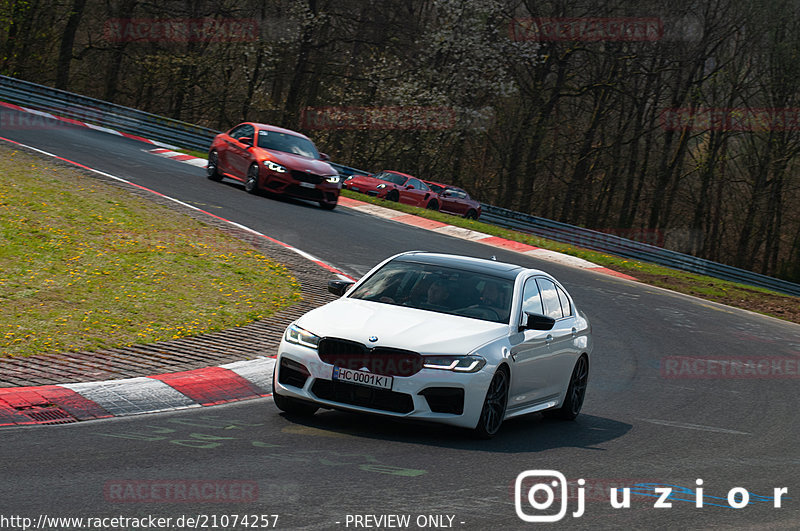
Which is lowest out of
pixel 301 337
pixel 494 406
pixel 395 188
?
pixel 494 406

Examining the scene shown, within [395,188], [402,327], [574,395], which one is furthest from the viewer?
[395,188]

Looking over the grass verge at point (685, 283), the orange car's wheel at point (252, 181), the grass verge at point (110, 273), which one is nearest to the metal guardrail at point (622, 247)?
the grass verge at point (685, 283)

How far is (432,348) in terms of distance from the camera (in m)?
7.54

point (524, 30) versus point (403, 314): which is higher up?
point (524, 30)

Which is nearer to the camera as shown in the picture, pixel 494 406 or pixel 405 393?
pixel 405 393

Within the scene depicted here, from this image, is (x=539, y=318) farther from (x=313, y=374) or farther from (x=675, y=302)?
(x=675, y=302)

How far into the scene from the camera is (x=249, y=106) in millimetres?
49281

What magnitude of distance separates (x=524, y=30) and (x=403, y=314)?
37546mm

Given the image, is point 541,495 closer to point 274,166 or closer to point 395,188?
point 274,166

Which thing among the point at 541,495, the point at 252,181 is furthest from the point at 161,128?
the point at 541,495

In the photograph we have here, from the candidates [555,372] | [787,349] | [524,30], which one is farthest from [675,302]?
[524,30]

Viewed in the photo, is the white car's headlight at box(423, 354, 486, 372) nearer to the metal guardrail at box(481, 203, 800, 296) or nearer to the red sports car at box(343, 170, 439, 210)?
the metal guardrail at box(481, 203, 800, 296)

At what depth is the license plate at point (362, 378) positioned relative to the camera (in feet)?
24.4

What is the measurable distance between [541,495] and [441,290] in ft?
9.17
